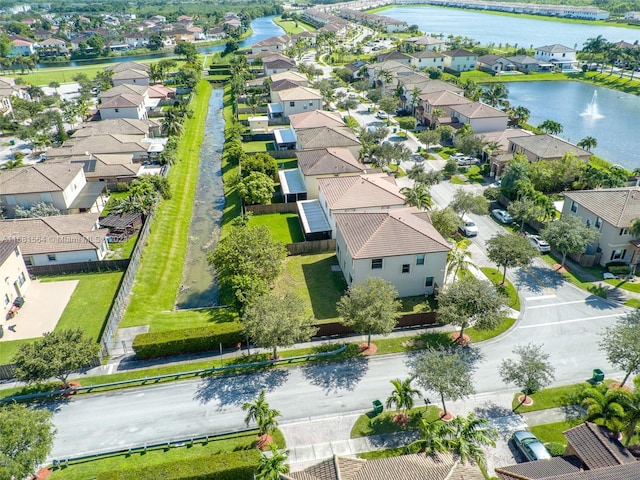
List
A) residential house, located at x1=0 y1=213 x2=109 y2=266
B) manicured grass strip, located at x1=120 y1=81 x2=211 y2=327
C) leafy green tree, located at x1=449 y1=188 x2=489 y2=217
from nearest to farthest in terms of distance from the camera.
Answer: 1. manicured grass strip, located at x1=120 y1=81 x2=211 y2=327
2. residential house, located at x1=0 y1=213 x2=109 y2=266
3. leafy green tree, located at x1=449 y1=188 x2=489 y2=217

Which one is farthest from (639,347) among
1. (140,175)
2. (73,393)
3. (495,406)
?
(140,175)

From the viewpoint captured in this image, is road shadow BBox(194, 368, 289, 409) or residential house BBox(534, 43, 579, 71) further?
residential house BBox(534, 43, 579, 71)

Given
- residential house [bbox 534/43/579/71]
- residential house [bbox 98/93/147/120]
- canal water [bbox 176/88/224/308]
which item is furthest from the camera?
residential house [bbox 534/43/579/71]

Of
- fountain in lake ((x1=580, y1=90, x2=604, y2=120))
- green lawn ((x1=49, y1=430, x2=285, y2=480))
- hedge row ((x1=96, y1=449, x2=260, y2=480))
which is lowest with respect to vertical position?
fountain in lake ((x1=580, y1=90, x2=604, y2=120))

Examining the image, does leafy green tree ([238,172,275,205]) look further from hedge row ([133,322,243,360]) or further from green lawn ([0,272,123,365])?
hedge row ([133,322,243,360])

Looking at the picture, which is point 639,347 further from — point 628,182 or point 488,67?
point 488,67

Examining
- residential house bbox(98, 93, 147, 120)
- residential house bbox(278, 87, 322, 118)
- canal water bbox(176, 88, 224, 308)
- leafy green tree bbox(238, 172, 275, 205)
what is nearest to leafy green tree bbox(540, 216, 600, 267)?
leafy green tree bbox(238, 172, 275, 205)

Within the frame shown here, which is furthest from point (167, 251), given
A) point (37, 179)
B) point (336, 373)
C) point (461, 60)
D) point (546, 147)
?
point (461, 60)

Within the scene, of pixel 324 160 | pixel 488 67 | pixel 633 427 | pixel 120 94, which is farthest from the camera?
pixel 488 67
